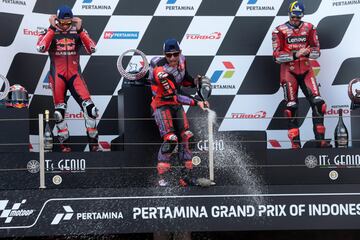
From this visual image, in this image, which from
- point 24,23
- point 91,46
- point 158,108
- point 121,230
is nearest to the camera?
point 121,230

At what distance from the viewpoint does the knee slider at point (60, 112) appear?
343 inches

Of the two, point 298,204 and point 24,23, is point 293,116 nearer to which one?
point 298,204

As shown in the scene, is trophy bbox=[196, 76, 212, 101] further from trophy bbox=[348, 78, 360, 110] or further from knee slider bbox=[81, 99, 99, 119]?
trophy bbox=[348, 78, 360, 110]

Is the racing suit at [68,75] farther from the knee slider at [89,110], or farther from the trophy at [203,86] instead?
the trophy at [203,86]

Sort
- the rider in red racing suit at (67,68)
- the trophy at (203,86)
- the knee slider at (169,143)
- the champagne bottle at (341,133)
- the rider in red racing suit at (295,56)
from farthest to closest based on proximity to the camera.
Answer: the rider in red racing suit at (295,56) → the champagne bottle at (341,133) → the rider in red racing suit at (67,68) → the trophy at (203,86) → the knee slider at (169,143)

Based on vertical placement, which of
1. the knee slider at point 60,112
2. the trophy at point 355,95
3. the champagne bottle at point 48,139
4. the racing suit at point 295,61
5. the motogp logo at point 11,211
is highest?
the racing suit at point 295,61

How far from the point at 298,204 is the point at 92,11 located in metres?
3.28

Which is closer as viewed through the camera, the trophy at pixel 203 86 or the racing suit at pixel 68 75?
the trophy at pixel 203 86

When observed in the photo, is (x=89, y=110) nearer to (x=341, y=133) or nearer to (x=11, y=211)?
(x=11, y=211)

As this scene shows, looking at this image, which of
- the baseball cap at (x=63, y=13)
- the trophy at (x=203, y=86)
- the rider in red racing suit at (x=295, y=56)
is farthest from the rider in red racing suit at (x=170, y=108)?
the rider in red racing suit at (x=295, y=56)

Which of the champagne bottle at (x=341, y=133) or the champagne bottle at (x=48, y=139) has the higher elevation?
the champagne bottle at (x=341, y=133)

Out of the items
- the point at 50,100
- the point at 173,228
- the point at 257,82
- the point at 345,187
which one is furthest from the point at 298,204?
the point at 50,100

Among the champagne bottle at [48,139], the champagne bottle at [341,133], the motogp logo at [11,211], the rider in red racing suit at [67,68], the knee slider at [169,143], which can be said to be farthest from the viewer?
the champagne bottle at [341,133]

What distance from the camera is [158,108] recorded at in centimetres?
815
